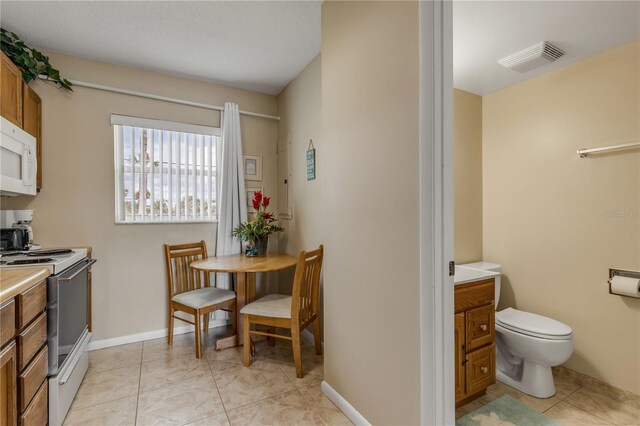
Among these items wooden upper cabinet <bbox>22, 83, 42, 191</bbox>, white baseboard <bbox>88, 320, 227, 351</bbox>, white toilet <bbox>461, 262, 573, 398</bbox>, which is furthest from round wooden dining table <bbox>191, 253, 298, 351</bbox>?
white toilet <bbox>461, 262, 573, 398</bbox>

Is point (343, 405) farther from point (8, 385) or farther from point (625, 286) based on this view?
point (625, 286)

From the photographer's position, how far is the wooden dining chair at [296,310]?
2.08 m

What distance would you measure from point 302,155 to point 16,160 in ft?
6.59

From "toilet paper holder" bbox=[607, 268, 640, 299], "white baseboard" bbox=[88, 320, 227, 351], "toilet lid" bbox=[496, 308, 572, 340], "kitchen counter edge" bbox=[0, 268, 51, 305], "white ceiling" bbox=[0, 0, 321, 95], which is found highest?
"white ceiling" bbox=[0, 0, 321, 95]

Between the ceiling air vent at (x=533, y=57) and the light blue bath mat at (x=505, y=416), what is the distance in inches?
91.8

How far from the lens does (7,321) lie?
3.89 feet

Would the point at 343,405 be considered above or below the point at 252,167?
below

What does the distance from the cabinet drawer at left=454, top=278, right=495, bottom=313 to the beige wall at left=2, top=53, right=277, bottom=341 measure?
2.41 m

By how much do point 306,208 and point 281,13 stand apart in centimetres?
152

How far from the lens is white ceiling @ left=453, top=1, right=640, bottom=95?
1696mm

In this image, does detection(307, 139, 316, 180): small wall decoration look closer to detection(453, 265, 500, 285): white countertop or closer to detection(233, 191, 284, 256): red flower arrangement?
detection(233, 191, 284, 256): red flower arrangement

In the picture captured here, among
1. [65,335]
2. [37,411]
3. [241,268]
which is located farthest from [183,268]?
[37,411]

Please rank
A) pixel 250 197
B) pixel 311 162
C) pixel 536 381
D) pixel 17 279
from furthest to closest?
1. pixel 250 197
2. pixel 311 162
3. pixel 536 381
4. pixel 17 279

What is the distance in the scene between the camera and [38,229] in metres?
Result: 2.39
